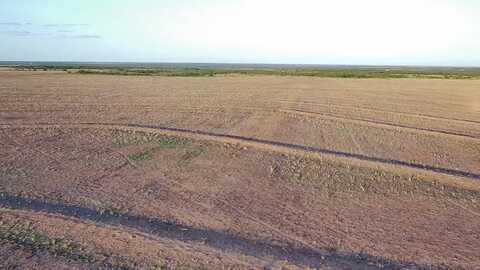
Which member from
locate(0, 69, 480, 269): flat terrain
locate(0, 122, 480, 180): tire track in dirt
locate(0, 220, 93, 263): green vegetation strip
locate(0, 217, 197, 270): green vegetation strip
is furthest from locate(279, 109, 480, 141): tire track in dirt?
locate(0, 220, 93, 263): green vegetation strip

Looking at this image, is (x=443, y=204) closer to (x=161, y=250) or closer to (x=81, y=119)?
(x=161, y=250)

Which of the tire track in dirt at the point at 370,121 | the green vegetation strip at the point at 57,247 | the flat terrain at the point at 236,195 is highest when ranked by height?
the green vegetation strip at the point at 57,247

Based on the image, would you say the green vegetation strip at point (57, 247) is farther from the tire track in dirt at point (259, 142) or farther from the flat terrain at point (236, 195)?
the tire track in dirt at point (259, 142)

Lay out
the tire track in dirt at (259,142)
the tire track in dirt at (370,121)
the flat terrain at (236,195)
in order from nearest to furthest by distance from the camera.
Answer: the flat terrain at (236,195)
the tire track in dirt at (259,142)
the tire track in dirt at (370,121)

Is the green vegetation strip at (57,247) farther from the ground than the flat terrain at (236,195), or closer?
farther from the ground

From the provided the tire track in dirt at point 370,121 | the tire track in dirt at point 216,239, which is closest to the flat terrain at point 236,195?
the tire track in dirt at point 216,239

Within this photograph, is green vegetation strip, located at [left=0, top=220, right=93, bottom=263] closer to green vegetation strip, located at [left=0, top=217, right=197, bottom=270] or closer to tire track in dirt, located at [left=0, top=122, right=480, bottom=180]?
green vegetation strip, located at [left=0, top=217, right=197, bottom=270]

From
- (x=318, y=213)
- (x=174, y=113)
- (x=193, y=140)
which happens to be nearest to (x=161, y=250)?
(x=318, y=213)
